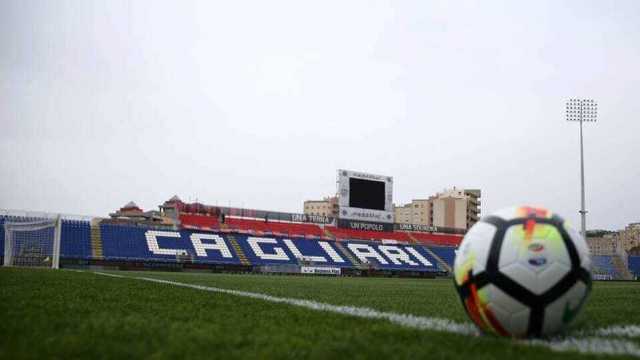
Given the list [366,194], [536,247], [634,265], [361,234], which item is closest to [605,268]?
[634,265]

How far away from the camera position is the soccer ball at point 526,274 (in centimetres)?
475

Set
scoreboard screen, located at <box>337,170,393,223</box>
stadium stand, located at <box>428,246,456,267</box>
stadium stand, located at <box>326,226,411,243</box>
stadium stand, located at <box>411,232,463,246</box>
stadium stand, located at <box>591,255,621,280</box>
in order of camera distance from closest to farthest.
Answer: scoreboard screen, located at <box>337,170,393,223</box>, stadium stand, located at <box>591,255,621,280</box>, stadium stand, located at <box>428,246,456,267</box>, stadium stand, located at <box>326,226,411,243</box>, stadium stand, located at <box>411,232,463,246</box>

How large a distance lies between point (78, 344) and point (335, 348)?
1.91m

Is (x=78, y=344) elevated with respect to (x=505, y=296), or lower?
lower

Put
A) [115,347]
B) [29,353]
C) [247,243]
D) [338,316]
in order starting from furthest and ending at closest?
[247,243]
[338,316]
[115,347]
[29,353]

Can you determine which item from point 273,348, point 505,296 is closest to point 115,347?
point 273,348

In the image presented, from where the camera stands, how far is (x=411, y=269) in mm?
44438

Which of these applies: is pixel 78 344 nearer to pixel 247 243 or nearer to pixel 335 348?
pixel 335 348

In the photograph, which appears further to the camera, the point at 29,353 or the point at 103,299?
the point at 103,299

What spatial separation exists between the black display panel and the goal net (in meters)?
21.9

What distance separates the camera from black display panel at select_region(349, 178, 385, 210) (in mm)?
45500

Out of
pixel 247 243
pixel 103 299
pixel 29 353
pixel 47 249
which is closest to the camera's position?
pixel 29 353

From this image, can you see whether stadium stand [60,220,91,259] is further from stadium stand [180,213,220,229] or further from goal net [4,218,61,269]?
stadium stand [180,213,220,229]

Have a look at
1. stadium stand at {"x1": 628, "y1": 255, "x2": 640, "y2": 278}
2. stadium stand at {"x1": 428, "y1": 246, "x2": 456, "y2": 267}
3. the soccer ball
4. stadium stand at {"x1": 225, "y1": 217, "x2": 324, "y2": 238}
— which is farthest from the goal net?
stadium stand at {"x1": 628, "y1": 255, "x2": 640, "y2": 278}
